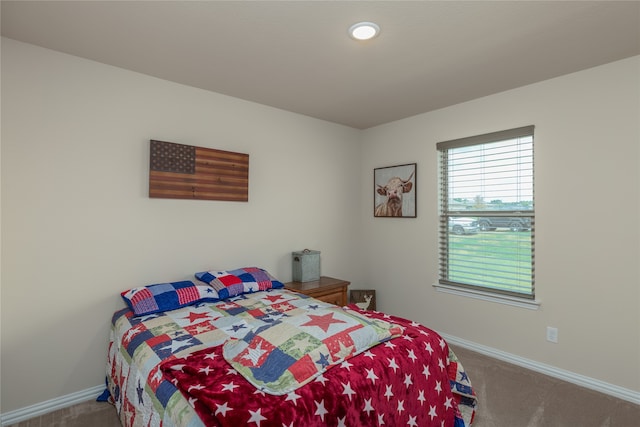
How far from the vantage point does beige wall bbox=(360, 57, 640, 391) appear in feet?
7.87

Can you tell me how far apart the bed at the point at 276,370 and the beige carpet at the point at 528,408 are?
15cm

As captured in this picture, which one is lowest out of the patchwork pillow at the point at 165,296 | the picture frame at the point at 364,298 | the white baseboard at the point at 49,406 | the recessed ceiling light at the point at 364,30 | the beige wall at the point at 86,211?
the white baseboard at the point at 49,406

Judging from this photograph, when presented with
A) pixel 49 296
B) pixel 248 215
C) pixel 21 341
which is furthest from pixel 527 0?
pixel 21 341

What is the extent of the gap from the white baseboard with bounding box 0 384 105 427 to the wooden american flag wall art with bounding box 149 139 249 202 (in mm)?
1509

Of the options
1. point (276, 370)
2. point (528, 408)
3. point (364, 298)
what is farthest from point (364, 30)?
point (364, 298)

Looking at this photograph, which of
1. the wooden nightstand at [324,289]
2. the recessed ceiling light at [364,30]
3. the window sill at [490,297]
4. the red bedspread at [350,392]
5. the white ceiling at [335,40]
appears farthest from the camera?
the wooden nightstand at [324,289]

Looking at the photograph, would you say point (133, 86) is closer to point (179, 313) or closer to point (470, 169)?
point (179, 313)

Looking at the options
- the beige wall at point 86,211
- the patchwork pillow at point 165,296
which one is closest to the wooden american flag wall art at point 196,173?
the beige wall at point 86,211

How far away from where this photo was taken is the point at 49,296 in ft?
7.43

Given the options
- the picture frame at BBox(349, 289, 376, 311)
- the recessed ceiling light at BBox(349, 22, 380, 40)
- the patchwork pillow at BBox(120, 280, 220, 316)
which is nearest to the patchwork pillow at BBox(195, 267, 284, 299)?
the patchwork pillow at BBox(120, 280, 220, 316)

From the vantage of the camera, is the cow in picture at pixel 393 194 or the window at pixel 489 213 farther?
the cow in picture at pixel 393 194

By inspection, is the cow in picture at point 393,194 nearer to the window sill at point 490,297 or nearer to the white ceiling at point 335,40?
the window sill at point 490,297

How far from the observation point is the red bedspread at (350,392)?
1.23 metres

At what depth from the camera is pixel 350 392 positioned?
143 centimetres
